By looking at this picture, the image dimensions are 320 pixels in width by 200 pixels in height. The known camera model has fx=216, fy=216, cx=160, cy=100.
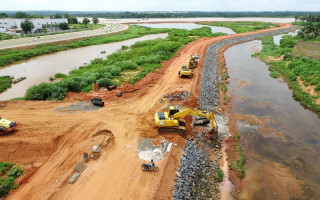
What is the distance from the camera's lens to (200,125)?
20.3m

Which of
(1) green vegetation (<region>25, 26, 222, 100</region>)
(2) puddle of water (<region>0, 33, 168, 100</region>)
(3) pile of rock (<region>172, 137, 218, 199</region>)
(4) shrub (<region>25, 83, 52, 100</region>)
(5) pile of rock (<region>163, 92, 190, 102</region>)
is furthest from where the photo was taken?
(2) puddle of water (<region>0, 33, 168, 100</region>)

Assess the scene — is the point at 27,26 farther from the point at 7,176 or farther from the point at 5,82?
the point at 7,176

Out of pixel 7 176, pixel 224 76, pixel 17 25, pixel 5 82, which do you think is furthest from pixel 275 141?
pixel 17 25

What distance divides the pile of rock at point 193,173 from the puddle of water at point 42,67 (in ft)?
79.7

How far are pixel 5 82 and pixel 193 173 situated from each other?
31628 mm

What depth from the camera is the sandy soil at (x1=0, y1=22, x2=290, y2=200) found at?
12.6 metres

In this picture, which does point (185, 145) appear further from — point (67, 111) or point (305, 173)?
point (67, 111)

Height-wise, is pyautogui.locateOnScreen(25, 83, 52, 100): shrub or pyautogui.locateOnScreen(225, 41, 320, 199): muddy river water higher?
pyautogui.locateOnScreen(25, 83, 52, 100): shrub

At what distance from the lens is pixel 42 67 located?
41.6 m

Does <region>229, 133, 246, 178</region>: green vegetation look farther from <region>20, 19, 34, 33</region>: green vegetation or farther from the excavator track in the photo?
<region>20, 19, 34, 33</region>: green vegetation

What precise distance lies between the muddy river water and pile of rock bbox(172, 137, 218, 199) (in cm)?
249

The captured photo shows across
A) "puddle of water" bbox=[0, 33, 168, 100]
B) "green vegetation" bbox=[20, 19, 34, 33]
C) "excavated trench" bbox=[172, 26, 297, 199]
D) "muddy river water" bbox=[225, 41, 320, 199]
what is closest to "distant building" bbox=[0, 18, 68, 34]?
"green vegetation" bbox=[20, 19, 34, 33]

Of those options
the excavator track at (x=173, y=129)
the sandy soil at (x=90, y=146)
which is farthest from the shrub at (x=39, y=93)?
the excavator track at (x=173, y=129)

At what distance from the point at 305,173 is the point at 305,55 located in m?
32.5
